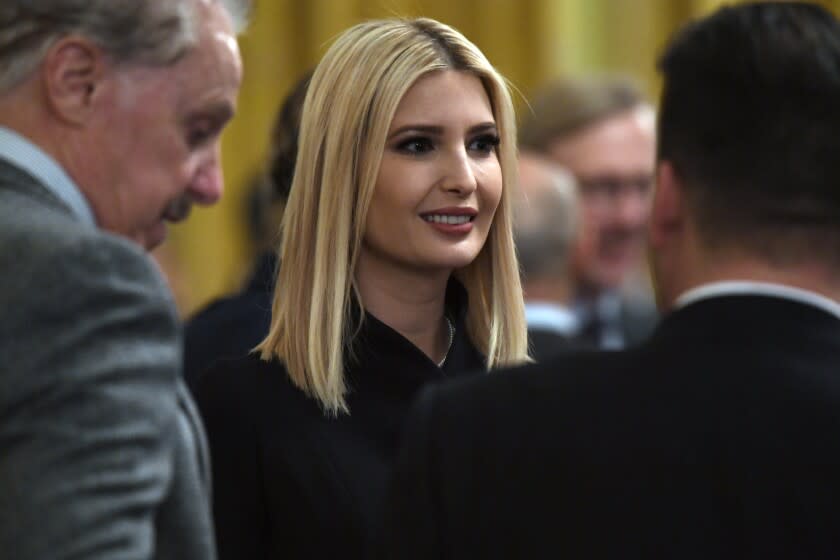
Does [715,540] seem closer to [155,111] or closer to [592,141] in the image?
[155,111]

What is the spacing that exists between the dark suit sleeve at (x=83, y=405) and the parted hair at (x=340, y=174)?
0.84 meters

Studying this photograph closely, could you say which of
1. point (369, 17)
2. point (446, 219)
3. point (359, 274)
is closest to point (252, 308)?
point (359, 274)

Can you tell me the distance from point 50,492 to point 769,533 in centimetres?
79

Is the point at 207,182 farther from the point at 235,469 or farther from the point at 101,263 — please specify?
the point at 235,469

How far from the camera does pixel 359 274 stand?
2641mm

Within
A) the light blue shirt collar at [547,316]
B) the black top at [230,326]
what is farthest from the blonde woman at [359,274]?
the light blue shirt collar at [547,316]

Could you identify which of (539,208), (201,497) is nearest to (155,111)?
(201,497)

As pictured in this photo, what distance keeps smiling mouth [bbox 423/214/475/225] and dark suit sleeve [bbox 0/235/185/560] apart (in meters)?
0.92

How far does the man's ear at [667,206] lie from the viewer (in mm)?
1763

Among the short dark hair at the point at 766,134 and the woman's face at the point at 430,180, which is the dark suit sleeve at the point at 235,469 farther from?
the short dark hair at the point at 766,134

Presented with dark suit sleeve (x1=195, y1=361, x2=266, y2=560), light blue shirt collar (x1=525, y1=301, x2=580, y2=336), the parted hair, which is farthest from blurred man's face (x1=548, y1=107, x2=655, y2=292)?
dark suit sleeve (x1=195, y1=361, x2=266, y2=560)

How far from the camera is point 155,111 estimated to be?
6.21ft

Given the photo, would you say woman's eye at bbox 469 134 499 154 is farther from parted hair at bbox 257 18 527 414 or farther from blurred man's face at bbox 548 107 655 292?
blurred man's face at bbox 548 107 655 292

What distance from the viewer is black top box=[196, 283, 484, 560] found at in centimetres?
243
